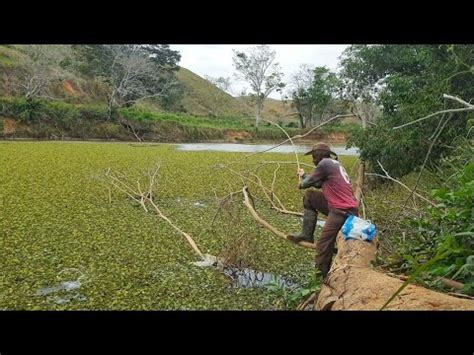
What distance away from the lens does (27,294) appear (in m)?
3.22

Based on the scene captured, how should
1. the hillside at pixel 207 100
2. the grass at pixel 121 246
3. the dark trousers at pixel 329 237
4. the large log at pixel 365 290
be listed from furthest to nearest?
the hillside at pixel 207 100 < the grass at pixel 121 246 < the dark trousers at pixel 329 237 < the large log at pixel 365 290

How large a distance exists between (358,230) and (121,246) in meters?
2.44

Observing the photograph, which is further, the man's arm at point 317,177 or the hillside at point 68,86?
the hillside at point 68,86

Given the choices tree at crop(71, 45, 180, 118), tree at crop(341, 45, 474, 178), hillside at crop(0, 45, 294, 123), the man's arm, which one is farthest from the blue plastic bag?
tree at crop(71, 45, 180, 118)

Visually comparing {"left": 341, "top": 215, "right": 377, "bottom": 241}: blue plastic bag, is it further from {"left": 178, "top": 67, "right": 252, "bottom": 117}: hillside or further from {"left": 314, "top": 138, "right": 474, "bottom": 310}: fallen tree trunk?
{"left": 178, "top": 67, "right": 252, "bottom": 117}: hillside

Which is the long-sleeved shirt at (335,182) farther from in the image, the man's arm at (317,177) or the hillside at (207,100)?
the hillside at (207,100)

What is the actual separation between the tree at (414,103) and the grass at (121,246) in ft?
5.01

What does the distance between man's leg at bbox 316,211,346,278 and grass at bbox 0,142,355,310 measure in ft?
1.56

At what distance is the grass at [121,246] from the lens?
10.8ft

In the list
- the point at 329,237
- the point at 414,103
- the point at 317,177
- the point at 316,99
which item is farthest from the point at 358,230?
the point at 316,99

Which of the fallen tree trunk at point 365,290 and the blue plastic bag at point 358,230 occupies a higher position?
the blue plastic bag at point 358,230

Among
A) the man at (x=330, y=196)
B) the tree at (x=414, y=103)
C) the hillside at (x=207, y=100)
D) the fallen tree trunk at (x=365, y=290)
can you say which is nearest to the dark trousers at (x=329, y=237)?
the man at (x=330, y=196)
